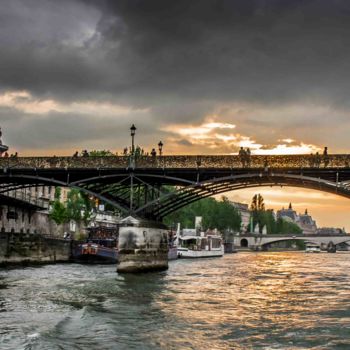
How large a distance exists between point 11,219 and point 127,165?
3056 cm

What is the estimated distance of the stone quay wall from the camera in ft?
200

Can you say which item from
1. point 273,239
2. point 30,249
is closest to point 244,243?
point 273,239

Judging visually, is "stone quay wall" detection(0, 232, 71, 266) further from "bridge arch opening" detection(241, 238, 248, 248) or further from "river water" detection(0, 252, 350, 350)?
"bridge arch opening" detection(241, 238, 248, 248)

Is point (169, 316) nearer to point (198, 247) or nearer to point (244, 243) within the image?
point (198, 247)

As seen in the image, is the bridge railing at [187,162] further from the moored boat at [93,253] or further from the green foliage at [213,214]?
the green foliage at [213,214]

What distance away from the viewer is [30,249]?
6544cm

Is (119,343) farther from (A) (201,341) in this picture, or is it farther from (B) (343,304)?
(B) (343,304)

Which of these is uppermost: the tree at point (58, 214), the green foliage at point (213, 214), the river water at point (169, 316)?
the green foliage at point (213, 214)

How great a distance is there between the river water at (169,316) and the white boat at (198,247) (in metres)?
61.1

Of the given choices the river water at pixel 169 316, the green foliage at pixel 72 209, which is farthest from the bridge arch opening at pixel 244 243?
the river water at pixel 169 316

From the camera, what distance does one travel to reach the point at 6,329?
19938mm

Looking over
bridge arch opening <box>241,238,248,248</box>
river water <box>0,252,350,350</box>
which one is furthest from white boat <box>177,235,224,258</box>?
bridge arch opening <box>241,238,248,248</box>

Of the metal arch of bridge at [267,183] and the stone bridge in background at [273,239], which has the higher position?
the metal arch of bridge at [267,183]

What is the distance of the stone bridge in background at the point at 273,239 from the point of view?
175375mm
